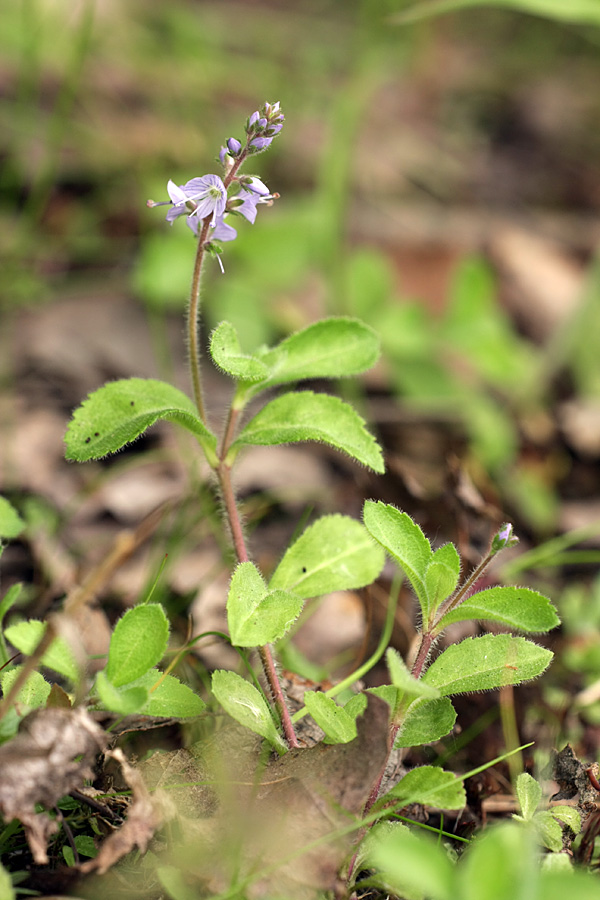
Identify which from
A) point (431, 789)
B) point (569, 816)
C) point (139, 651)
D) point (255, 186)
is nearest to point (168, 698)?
point (139, 651)

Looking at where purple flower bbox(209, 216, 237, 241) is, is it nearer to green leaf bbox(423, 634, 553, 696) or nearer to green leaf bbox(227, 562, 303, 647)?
green leaf bbox(227, 562, 303, 647)

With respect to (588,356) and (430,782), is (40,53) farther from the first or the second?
(430,782)

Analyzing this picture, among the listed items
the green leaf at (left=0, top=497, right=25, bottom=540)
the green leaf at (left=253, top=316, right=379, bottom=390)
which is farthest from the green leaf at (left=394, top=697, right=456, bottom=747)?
the green leaf at (left=0, top=497, right=25, bottom=540)

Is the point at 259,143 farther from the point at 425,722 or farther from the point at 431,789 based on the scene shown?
the point at 431,789

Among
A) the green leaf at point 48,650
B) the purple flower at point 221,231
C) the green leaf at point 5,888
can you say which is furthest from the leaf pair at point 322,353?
the green leaf at point 5,888

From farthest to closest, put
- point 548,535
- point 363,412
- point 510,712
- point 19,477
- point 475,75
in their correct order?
point 475,75 < point 363,412 < point 548,535 < point 19,477 < point 510,712

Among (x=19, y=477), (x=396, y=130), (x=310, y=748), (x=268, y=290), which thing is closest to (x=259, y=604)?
(x=310, y=748)

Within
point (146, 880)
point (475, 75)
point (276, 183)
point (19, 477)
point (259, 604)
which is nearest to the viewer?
point (146, 880)
